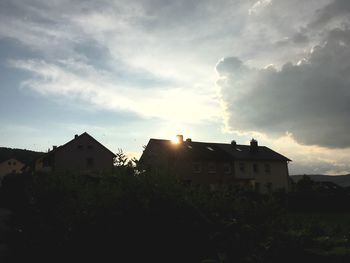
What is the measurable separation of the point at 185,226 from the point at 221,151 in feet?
175

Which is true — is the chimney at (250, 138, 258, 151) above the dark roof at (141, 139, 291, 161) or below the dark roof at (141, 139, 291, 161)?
above

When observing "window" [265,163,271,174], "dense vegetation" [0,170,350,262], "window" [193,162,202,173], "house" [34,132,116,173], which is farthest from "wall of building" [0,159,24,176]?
"dense vegetation" [0,170,350,262]

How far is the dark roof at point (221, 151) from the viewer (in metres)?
54.0

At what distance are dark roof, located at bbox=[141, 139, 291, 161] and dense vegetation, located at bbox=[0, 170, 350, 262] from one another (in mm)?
46146

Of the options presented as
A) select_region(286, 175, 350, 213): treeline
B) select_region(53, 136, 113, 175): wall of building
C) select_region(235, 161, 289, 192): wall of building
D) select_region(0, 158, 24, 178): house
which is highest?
select_region(0, 158, 24, 178): house

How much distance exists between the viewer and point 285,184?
59.8m

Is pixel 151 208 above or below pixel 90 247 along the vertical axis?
above

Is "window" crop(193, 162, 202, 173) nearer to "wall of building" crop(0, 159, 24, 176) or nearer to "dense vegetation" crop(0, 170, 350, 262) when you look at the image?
"dense vegetation" crop(0, 170, 350, 262)

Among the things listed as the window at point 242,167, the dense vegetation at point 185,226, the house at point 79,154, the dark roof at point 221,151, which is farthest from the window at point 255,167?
the dense vegetation at point 185,226

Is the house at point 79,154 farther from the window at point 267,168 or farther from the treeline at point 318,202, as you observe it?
the treeline at point 318,202

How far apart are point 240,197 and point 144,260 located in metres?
1.49

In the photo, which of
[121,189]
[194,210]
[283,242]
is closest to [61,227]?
[121,189]

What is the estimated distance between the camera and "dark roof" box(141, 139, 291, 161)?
177 ft

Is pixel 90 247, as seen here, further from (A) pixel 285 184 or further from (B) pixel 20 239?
(A) pixel 285 184
